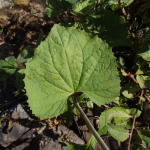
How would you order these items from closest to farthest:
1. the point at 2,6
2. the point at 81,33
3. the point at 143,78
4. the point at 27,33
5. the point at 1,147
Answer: the point at 81,33 → the point at 143,78 → the point at 1,147 → the point at 27,33 → the point at 2,6

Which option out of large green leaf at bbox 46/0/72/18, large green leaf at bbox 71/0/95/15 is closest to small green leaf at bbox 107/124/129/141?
large green leaf at bbox 71/0/95/15

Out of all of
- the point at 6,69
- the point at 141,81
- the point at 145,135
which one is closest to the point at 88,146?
the point at 145,135

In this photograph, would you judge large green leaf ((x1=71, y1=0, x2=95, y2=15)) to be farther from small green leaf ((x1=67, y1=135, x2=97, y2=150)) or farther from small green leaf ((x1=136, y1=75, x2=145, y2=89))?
small green leaf ((x1=67, y1=135, x2=97, y2=150))

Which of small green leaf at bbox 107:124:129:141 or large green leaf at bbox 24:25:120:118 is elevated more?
large green leaf at bbox 24:25:120:118

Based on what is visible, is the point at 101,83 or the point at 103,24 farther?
the point at 103,24

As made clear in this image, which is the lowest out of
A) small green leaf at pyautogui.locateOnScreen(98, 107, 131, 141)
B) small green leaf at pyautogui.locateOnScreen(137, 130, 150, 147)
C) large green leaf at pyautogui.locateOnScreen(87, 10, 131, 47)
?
small green leaf at pyautogui.locateOnScreen(137, 130, 150, 147)

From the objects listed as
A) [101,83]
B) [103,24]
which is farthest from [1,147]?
[103,24]

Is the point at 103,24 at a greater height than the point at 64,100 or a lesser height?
greater

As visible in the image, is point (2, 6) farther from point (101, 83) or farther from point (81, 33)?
point (101, 83)

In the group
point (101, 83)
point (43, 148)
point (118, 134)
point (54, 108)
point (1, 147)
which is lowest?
point (1, 147)
